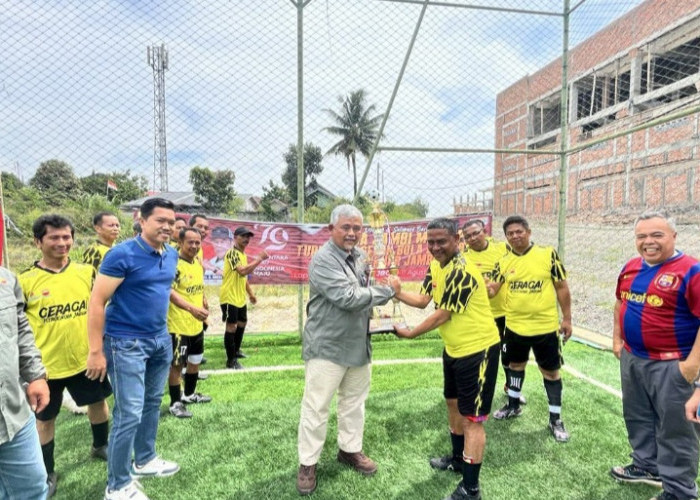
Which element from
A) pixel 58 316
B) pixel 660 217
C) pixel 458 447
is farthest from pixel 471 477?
pixel 58 316

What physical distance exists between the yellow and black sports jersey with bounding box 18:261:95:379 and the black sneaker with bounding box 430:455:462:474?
263cm

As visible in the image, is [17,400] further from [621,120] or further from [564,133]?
[621,120]

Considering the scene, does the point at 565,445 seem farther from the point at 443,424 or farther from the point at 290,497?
the point at 290,497

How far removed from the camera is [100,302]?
218 cm

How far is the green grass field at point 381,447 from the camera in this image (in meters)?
2.56

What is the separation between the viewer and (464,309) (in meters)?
2.41

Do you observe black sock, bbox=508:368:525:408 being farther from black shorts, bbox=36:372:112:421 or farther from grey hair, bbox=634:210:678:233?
black shorts, bbox=36:372:112:421

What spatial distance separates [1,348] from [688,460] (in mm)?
3582

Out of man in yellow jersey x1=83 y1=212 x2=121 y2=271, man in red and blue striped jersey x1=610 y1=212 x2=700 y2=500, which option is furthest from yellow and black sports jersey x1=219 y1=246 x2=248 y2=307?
man in red and blue striped jersey x1=610 y1=212 x2=700 y2=500

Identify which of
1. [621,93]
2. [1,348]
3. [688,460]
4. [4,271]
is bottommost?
[688,460]

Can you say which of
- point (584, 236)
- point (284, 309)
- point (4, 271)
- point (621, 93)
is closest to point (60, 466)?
point (4, 271)

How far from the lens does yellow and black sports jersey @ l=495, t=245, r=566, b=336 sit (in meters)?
3.36

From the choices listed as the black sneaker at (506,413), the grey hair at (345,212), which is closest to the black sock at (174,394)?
the grey hair at (345,212)

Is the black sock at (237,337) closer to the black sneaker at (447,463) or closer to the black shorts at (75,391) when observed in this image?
the black shorts at (75,391)
